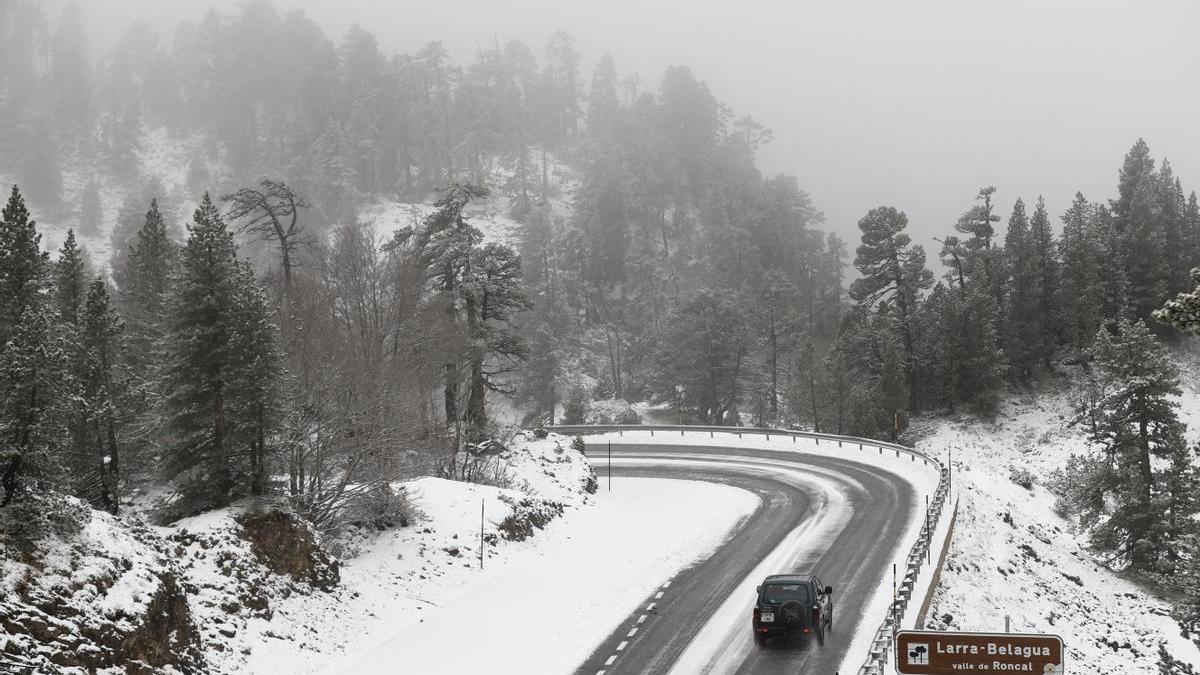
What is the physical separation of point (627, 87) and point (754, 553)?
132965mm

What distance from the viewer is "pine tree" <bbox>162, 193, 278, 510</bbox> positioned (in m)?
21.8

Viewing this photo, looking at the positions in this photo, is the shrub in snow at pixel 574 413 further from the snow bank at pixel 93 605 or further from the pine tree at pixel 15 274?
the snow bank at pixel 93 605

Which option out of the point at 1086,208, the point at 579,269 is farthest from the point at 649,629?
the point at 579,269

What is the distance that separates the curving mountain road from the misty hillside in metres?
0.38

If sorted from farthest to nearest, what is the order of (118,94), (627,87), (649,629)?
(627,87) → (118,94) → (649,629)

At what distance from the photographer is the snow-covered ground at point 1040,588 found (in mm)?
25875

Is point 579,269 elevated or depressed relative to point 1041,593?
elevated

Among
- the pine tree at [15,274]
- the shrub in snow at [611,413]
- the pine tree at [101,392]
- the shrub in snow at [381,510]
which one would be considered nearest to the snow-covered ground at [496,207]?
the shrub in snow at [611,413]

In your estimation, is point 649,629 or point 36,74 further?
point 36,74

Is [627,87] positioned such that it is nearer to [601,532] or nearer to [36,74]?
[36,74]

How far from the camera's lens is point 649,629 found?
21.6 meters

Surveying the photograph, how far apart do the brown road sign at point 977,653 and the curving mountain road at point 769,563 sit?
29.0 ft

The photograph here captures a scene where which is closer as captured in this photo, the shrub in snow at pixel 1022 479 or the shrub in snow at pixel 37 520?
the shrub in snow at pixel 37 520

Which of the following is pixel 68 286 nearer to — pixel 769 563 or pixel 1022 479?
pixel 769 563
